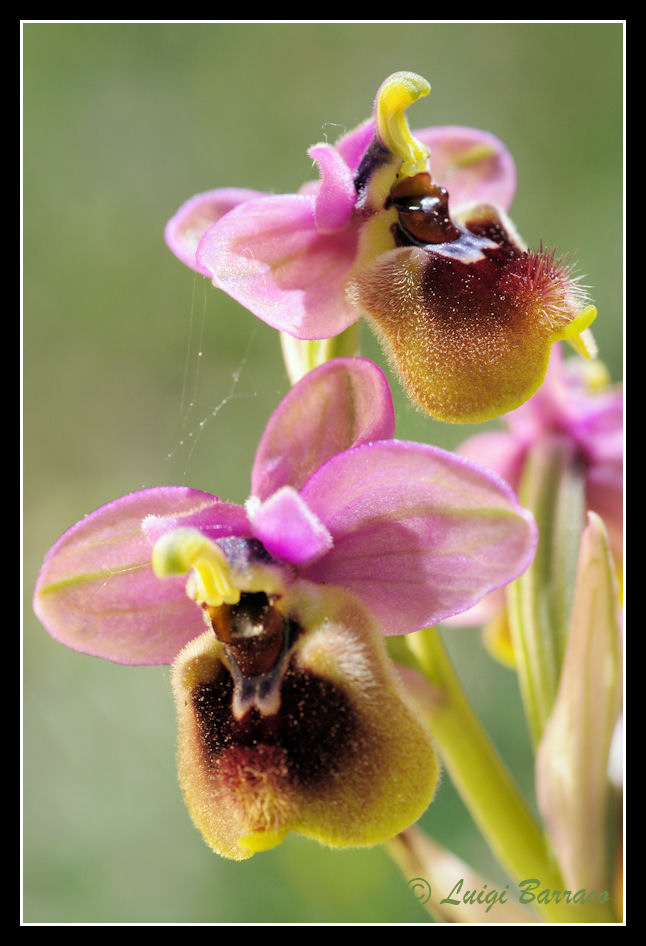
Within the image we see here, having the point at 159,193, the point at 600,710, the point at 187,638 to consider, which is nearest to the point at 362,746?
the point at 187,638

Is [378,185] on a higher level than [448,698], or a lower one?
higher

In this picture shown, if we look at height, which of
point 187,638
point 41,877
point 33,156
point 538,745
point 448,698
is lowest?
point 41,877

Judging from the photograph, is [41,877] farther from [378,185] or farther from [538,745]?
[378,185]

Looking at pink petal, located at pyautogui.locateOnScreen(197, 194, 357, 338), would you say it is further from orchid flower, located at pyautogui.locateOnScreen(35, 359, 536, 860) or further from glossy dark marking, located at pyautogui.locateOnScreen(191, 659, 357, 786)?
glossy dark marking, located at pyautogui.locateOnScreen(191, 659, 357, 786)

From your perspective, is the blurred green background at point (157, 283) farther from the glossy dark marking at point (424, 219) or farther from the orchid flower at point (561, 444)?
the glossy dark marking at point (424, 219)

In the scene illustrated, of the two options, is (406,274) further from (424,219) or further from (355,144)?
(355,144)

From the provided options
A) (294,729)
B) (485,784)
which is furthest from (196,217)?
(485,784)

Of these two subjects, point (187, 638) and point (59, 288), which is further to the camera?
point (59, 288)
